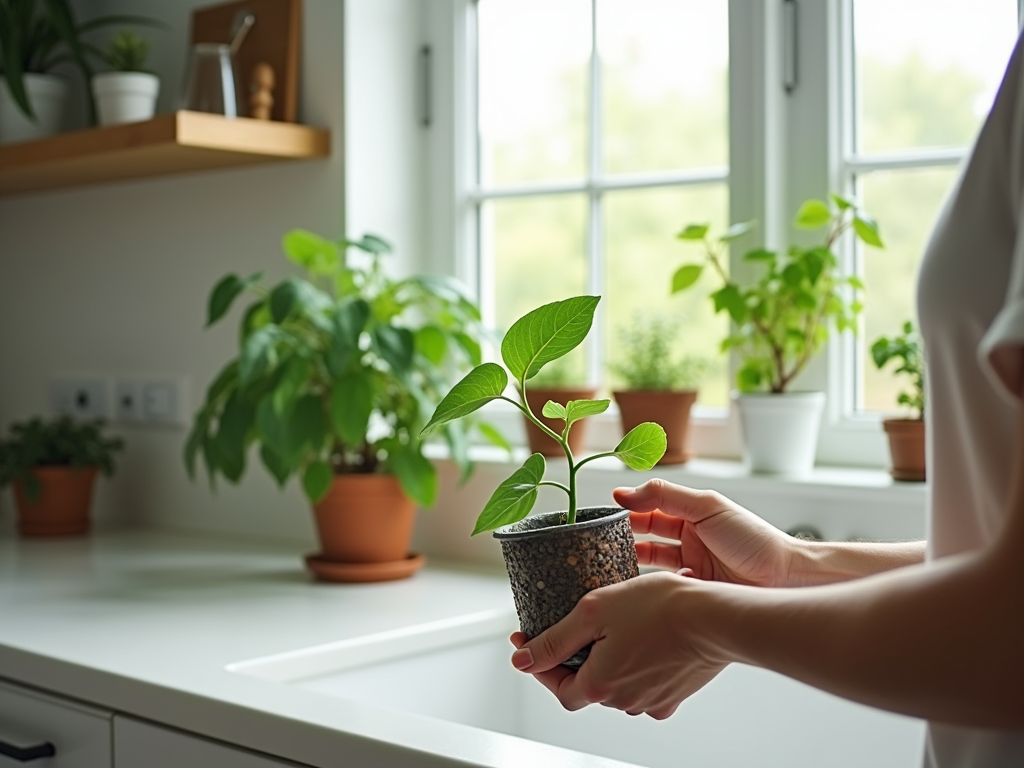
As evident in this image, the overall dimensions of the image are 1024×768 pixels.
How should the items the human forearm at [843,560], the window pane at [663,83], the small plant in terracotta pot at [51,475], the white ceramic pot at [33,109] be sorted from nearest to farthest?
the human forearm at [843,560] → the window pane at [663,83] → the small plant in terracotta pot at [51,475] → the white ceramic pot at [33,109]

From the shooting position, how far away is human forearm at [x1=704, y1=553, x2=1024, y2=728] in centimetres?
62

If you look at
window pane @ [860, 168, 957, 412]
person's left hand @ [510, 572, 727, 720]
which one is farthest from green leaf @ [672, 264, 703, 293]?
person's left hand @ [510, 572, 727, 720]

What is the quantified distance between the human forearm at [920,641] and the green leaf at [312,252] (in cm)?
124

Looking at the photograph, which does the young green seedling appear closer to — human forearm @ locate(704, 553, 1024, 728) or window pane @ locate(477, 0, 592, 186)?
human forearm @ locate(704, 553, 1024, 728)

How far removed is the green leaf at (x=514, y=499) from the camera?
888 millimetres

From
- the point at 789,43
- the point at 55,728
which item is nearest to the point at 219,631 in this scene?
the point at 55,728

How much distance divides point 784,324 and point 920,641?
109 cm

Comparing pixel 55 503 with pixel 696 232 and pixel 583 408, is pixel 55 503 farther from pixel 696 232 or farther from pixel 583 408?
pixel 583 408

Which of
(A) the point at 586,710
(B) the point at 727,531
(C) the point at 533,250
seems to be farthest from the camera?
(C) the point at 533,250

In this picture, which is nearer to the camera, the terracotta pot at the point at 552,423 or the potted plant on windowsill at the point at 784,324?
the potted plant on windowsill at the point at 784,324

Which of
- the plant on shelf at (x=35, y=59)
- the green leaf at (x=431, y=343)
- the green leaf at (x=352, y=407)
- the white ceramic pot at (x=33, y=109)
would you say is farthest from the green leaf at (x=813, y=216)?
the white ceramic pot at (x=33, y=109)

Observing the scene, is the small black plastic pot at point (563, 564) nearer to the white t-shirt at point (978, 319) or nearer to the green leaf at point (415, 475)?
the white t-shirt at point (978, 319)

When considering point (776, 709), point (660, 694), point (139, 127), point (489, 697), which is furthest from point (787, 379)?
point (139, 127)

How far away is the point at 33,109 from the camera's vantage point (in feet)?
7.86
